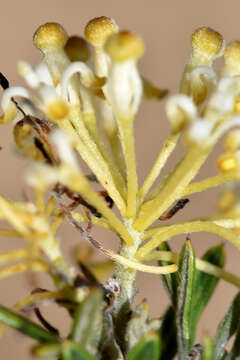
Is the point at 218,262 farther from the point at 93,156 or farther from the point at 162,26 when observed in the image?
the point at 162,26

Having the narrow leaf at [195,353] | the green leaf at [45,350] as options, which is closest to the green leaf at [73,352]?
the green leaf at [45,350]

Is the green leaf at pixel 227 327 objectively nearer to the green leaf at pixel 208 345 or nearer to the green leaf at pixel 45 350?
the green leaf at pixel 208 345

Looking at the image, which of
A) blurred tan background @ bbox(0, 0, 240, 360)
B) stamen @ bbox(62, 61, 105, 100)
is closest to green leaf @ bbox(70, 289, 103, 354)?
stamen @ bbox(62, 61, 105, 100)

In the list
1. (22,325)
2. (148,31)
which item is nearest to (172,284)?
(22,325)

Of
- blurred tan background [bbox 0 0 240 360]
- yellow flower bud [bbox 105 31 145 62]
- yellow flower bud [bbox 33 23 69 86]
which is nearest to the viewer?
yellow flower bud [bbox 105 31 145 62]

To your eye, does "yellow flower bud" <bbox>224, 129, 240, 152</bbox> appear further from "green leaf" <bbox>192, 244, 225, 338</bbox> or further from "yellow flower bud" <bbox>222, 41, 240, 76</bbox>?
"green leaf" <bbox>192, 244, 225, 338</bbox>

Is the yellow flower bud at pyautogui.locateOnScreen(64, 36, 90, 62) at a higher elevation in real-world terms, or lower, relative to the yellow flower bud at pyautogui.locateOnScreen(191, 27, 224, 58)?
higher

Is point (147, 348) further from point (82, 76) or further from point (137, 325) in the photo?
point (82, 76)
